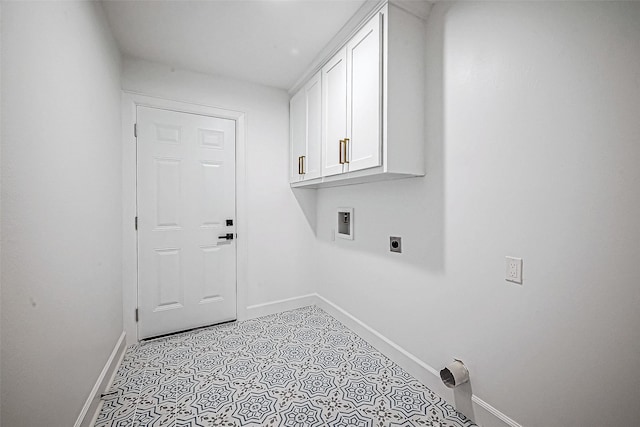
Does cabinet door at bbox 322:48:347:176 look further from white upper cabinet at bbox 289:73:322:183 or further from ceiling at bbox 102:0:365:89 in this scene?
ceiling at bbox 102:0:365:89

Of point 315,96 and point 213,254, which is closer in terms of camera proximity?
point 315,96

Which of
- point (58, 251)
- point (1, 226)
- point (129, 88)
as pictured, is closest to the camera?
point (1, 226)

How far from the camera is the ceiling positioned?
5.73 feet

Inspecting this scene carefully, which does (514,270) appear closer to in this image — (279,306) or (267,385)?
(267,385)

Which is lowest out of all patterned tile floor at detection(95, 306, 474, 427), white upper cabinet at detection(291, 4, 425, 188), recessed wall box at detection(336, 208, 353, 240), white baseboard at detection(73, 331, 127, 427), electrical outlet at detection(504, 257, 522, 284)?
patterned tile floor at detection(95, 306, 474, 427)

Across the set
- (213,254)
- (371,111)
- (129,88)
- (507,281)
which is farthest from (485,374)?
(129,88)

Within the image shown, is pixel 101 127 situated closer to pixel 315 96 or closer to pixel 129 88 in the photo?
pixel 129 88

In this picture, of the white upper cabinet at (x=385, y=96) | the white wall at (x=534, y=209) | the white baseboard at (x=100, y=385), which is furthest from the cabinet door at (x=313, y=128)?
the white baseboard at (x=100, y=385)

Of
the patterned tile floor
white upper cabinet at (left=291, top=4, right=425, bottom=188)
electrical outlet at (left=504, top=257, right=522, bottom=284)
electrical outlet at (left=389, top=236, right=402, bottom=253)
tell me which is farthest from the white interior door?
electrical outlet at (left=504, top=257, right=522, bottom=284)

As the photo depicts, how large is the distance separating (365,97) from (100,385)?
2.45 meters

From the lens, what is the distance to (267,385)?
178cm

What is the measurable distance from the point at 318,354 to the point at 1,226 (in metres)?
1.97

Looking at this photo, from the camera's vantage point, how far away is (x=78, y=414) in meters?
1.32

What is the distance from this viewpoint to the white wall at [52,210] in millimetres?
865
